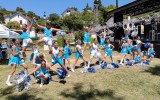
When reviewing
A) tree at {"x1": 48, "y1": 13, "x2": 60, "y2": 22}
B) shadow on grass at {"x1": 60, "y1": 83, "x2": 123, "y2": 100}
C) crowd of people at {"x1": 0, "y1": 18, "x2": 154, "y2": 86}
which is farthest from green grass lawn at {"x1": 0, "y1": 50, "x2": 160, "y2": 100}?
tree at {"x1": 48, "y1": 13, "x2": 60, "y2": 22}

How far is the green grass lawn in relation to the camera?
883 centimetres

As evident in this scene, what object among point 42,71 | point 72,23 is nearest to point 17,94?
point 42,71

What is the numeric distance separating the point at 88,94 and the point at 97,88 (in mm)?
729

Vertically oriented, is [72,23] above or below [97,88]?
above

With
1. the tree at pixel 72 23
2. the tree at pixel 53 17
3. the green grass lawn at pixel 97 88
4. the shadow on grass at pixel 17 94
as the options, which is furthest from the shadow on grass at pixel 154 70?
the tree at pixel 53 17

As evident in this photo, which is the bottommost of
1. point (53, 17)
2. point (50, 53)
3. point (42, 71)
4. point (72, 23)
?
point (42, 71)

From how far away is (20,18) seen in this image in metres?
93.1

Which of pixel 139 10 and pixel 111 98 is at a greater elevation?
pixel 139 10

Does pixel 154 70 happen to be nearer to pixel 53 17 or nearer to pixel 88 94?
pixel 88 94

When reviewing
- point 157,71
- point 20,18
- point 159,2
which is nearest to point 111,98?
point 157,71

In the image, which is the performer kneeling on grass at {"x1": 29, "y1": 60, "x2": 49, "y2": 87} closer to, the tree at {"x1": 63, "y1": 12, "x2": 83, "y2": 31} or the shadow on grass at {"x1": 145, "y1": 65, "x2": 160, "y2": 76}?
the shadow on grass at {"x1": 145, "y1": 65, "x2": 160, "y2": 76}

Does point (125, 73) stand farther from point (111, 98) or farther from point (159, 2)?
point (159, 2)

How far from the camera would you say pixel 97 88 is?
968cm

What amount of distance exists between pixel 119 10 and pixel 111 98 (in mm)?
21341
